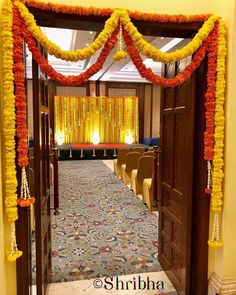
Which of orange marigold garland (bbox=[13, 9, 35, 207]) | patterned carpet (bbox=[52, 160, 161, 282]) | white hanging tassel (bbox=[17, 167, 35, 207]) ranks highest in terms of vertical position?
orange marigold garland (bbox=[13, 9, 35, 207])

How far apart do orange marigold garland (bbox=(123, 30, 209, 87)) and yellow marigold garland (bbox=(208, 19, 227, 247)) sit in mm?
130

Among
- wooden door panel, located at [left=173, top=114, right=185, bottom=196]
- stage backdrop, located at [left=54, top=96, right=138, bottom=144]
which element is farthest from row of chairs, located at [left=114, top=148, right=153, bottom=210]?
stage backdrop, located at [left=54, top=96, right=138, bottom=144]

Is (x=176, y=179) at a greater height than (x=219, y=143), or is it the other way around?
(x=219, y=143)

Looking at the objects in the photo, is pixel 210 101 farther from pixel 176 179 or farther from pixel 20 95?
pixel 20 95

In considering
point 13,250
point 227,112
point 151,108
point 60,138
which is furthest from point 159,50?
point 151,108

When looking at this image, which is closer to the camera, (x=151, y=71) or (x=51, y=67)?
(x=51, y=67)

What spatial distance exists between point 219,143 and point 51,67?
1.37 metres

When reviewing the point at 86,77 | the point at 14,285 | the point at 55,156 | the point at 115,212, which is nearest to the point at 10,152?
the point at 86,77

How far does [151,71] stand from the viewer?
203 centimetres

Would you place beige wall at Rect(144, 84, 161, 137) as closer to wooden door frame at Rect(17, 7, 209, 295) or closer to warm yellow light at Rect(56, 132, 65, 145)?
warm yellow light at Rect(56, 132, 65, 145)

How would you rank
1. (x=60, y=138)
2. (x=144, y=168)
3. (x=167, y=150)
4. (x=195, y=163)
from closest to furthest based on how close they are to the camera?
1. (x=195, y=163)
2. (x=167, y=150)
3. (x=144, y=168)
4. (x=60, y=138)

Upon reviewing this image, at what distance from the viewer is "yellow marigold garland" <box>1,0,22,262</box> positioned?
5.74 ft

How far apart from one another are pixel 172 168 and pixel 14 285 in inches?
65.1

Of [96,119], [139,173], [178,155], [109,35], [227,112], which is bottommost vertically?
[139,173]
